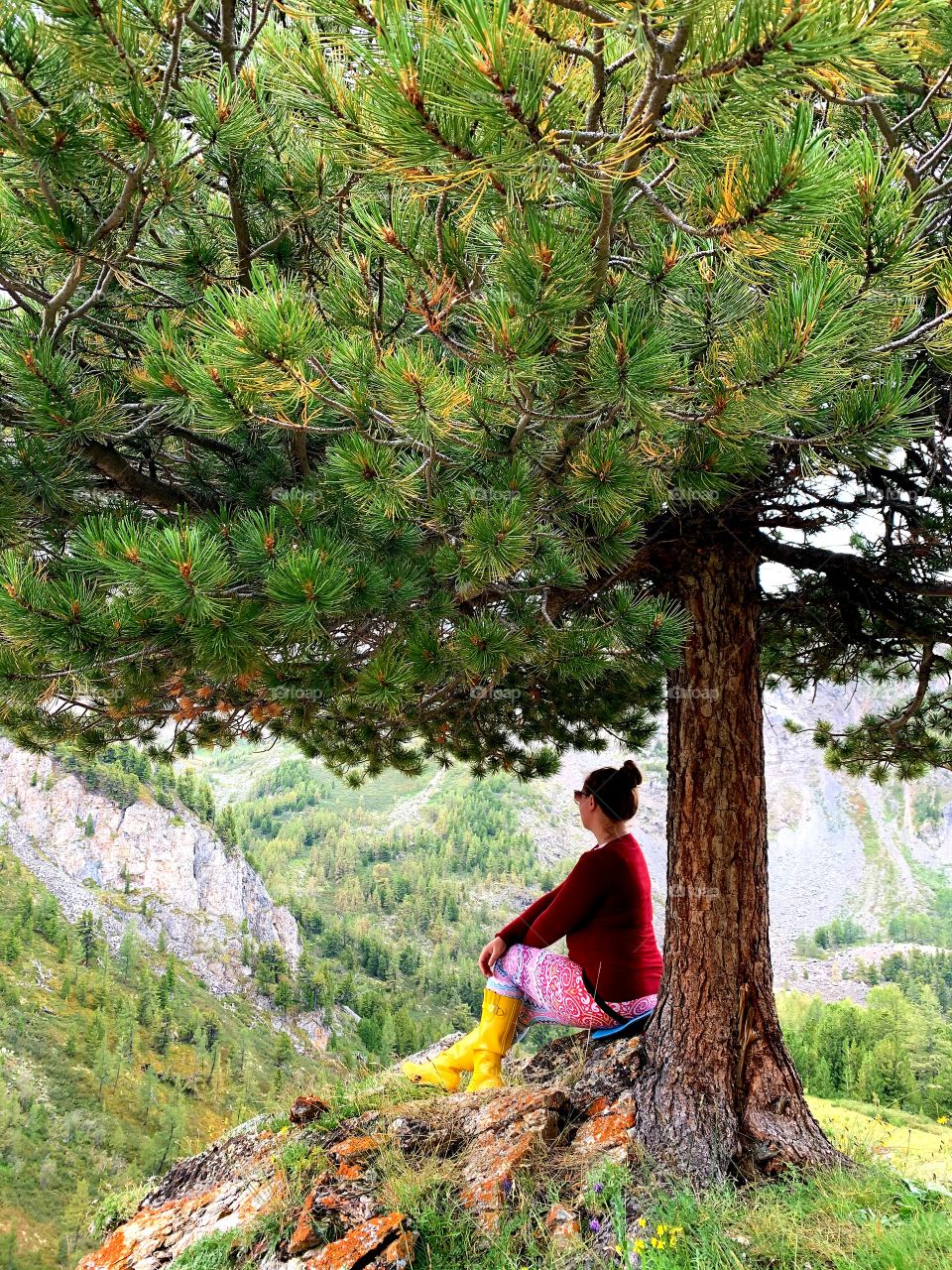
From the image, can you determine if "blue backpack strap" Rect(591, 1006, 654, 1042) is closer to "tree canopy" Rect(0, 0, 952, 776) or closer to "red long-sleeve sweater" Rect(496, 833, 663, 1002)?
"red long-sleeve sweater" Rect(496, 833, 663, 1002)

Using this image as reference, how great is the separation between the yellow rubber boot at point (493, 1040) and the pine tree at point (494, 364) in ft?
2.29

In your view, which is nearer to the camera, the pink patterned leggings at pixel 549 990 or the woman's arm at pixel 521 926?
the pink patterned leggings at pixel 549 990

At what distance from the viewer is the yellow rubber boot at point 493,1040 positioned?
361 centimetres

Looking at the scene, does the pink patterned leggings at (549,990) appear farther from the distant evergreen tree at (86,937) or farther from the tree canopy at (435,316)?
the distant evergreen tree at (86,937)

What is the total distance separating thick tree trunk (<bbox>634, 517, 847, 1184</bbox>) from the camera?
2.94m

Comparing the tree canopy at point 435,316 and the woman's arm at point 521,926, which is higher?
the tree canopy at point 435,316

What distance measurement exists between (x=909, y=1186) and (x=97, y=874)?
52.9m

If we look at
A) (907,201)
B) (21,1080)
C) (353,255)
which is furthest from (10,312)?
(21,1080)

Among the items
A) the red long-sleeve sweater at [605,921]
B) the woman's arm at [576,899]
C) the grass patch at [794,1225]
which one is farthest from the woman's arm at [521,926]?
the grass patch at [794,1225]

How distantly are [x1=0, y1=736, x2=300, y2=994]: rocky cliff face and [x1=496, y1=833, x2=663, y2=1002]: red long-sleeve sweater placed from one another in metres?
47.5

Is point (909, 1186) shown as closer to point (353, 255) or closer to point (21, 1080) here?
point (353, 255)

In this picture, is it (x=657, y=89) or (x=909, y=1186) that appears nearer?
(x=657, y=89)

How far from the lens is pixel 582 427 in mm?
2203

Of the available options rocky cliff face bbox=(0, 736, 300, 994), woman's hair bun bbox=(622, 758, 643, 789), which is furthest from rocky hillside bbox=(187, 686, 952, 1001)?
woman's hair bun bbox=(622, 758, 643, 789)
